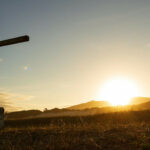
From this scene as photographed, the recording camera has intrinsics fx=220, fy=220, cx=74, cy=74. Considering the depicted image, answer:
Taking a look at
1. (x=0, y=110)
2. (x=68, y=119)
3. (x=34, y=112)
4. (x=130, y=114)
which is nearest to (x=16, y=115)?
(x=34, y=112)

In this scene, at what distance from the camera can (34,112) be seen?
3700cm

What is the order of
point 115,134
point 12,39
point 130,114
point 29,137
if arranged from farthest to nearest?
point 130,114, point 29,137, point 115,134, point 12,39

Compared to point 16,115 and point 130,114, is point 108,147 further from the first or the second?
point 16,115

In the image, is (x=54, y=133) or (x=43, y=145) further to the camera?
(x=54, y=133)

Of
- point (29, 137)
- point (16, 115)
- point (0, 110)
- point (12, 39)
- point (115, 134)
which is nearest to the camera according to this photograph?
point (12, 39)

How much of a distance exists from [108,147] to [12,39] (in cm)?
345

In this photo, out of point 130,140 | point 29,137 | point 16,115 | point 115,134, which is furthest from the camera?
point 16,115

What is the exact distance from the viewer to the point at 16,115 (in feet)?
116

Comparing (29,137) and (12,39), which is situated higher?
(12,39)

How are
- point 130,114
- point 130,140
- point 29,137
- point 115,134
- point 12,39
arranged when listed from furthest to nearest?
point 130,114 < point 29,137 < point 115,134 < point 130,140 < point 12,39

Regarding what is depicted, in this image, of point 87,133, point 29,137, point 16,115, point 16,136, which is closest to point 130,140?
point 87,133

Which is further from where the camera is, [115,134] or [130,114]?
[130,114]

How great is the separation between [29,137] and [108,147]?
262 cm

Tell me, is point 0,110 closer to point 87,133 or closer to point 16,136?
point 16,136
